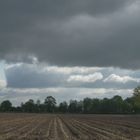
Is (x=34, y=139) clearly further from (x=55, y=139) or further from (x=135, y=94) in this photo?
(x=135, y=94)

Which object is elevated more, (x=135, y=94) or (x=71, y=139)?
(x=135, y=94)

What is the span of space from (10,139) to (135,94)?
12640 centimetres

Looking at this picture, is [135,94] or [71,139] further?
[135,94]

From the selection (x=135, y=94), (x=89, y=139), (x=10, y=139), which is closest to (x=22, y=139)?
(x=10, y=139)

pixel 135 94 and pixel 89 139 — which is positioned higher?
pixel 135 94

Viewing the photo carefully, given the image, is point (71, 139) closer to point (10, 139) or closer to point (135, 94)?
point (10, 139)

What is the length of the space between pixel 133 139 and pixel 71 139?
15.7ft

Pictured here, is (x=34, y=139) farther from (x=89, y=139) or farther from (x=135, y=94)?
(x=135, y=94)

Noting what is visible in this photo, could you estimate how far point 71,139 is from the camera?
30.2m

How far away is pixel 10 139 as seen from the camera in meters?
30.9

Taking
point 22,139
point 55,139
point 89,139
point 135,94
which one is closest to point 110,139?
point 89,139

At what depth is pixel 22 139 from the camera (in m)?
31.1

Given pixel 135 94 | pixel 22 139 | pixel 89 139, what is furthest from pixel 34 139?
pixel 135 94

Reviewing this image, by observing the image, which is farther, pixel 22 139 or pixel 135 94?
pixel 135 94
